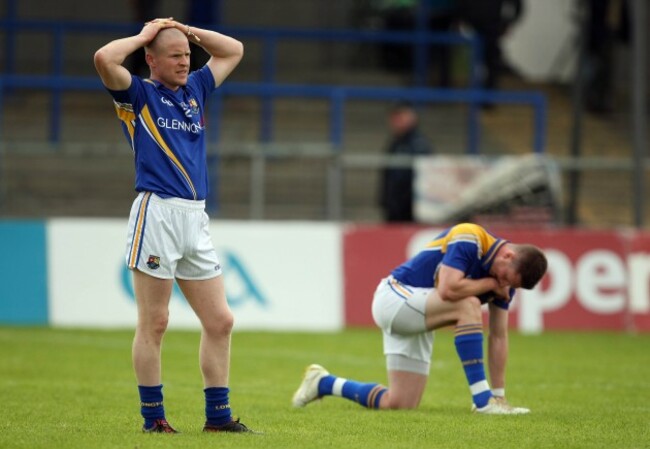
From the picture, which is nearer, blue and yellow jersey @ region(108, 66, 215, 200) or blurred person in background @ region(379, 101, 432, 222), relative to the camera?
blue and yellow jersey @ region(108, 66, 215, 200)

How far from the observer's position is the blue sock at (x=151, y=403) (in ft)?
24.8

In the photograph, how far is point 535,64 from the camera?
25344 mm

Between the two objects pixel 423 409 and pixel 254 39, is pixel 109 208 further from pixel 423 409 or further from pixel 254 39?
pixel 423 409

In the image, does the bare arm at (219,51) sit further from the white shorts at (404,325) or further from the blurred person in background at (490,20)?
the blurred person in background at (490,20)

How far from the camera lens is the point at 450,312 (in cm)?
923

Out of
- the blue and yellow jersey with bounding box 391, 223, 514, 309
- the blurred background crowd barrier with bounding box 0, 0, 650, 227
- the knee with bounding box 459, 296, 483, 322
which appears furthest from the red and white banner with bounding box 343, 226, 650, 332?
the knee with bounding box 459, 296, 483, 322

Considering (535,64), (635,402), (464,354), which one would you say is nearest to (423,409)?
(464,354)

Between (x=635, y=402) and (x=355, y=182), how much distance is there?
8177mm

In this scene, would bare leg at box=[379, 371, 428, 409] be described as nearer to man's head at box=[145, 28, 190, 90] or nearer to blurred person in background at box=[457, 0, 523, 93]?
man's head at box=[145, 28, 190, 90]

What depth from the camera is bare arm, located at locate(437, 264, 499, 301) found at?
904 centimetres

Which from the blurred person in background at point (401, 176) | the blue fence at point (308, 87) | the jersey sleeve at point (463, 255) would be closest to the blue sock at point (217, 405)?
the jersey sleeve at point (463, 255)

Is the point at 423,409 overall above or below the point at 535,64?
below

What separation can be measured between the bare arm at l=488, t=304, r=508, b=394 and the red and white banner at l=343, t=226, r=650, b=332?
23.2 ft

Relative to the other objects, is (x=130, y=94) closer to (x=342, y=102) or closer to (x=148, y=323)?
(x=148, y=323)
